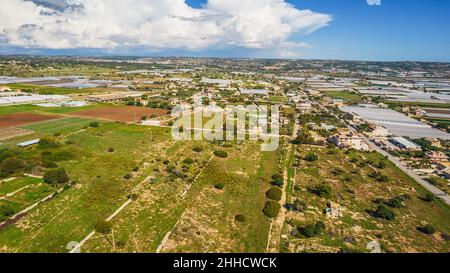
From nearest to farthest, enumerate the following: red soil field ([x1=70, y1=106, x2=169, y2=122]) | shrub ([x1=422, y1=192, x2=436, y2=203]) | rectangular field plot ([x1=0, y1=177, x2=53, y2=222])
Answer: rectangular field plot ([x1=0, y1=177, x2=53, y2=222]) < shrub ([x1=422, y1=192, x2=436, y2=203]) < red soil field ([x1=70, y1=106, x2=169, y2=122])

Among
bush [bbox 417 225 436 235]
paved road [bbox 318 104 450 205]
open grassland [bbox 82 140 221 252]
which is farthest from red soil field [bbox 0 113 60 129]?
paved road [bbox 318 104 450 205]

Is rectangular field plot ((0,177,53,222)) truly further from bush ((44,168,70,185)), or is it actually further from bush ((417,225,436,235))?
bush ((417,225,436,235))

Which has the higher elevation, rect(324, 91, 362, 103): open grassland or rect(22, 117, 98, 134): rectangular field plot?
rect(324, 91, 362, 103): open grassland

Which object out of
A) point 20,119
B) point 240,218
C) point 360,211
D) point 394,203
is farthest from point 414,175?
point 20,119

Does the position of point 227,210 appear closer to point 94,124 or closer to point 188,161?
point 188,161

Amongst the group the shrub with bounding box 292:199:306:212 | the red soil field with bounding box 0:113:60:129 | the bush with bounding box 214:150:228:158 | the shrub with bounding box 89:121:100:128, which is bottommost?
the shrub with bounding box 292:199:306:212

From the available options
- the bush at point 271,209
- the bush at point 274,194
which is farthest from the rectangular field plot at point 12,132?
the bush at point 271,209

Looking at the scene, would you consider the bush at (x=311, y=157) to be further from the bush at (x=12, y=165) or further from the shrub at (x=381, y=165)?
the bush at (x=12, y=165)
